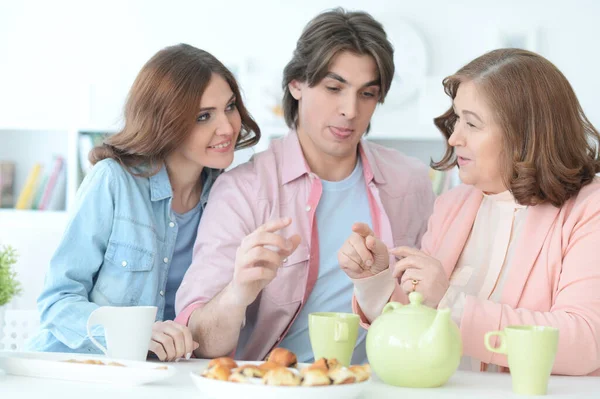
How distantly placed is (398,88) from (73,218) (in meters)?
2.44

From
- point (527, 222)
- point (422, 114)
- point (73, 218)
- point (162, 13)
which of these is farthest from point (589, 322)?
point (162, 13)

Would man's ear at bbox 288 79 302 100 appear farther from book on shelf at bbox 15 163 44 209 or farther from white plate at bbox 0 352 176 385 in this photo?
book on shelf at bbox 15 163 44 209

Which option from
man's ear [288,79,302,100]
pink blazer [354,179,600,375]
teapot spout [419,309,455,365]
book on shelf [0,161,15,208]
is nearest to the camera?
teapot spout [419,309,455,365]

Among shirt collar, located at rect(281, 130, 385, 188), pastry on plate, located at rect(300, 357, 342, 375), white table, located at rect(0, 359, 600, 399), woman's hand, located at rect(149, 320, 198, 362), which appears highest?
shirt collar, located at rect(281, 130, 385, 188)

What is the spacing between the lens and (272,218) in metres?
2.16

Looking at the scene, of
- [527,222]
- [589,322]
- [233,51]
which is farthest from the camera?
[233,51]

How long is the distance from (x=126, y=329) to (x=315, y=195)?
89 cm

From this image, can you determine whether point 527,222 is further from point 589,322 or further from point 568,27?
point 568,27

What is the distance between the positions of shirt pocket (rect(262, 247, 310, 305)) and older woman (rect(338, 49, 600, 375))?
0.34 meters

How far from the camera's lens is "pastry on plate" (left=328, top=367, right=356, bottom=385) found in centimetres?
113

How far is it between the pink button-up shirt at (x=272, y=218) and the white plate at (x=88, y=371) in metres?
0.63

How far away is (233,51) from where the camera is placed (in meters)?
4.30

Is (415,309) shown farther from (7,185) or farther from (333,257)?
(7,185)

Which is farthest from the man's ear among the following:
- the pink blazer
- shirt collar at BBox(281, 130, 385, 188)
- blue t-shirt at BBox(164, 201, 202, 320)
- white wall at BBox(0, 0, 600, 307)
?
white wall at BBox(0, 0, 600, 307)
